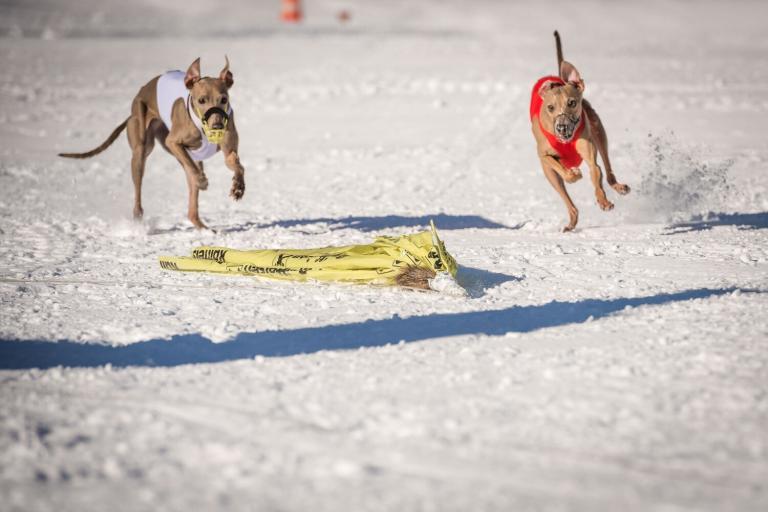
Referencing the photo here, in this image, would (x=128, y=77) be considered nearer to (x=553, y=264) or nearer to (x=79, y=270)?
(x=79, y=270)

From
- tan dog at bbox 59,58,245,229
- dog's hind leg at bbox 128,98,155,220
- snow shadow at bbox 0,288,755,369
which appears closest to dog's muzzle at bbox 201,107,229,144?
tan dog at bbox 59,58,245,229

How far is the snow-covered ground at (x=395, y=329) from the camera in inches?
128

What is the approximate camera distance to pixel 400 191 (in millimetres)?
9227

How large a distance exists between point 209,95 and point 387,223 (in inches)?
71.0

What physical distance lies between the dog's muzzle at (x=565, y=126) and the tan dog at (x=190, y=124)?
7.76ft

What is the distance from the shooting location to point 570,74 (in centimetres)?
719

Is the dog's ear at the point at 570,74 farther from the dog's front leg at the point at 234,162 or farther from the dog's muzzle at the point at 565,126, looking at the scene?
the dog's front leg at the point at 234,162

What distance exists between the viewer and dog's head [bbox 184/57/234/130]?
7145 mm

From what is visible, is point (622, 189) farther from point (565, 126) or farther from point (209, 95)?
point (209, 95)

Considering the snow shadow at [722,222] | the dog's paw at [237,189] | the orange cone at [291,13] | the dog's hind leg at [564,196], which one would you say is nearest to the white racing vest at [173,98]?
the dog's paw at [237,189]

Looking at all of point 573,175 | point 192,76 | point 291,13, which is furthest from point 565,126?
point 291,13

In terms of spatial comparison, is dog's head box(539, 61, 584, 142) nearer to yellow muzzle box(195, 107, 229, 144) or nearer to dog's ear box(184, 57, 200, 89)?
yellow muzzle box(195, 107, 229, 144)

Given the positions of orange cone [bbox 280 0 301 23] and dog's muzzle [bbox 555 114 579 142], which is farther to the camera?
orange cone [bbox 280 0 301 23]

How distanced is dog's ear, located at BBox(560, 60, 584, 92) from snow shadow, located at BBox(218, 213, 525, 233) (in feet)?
4.09
